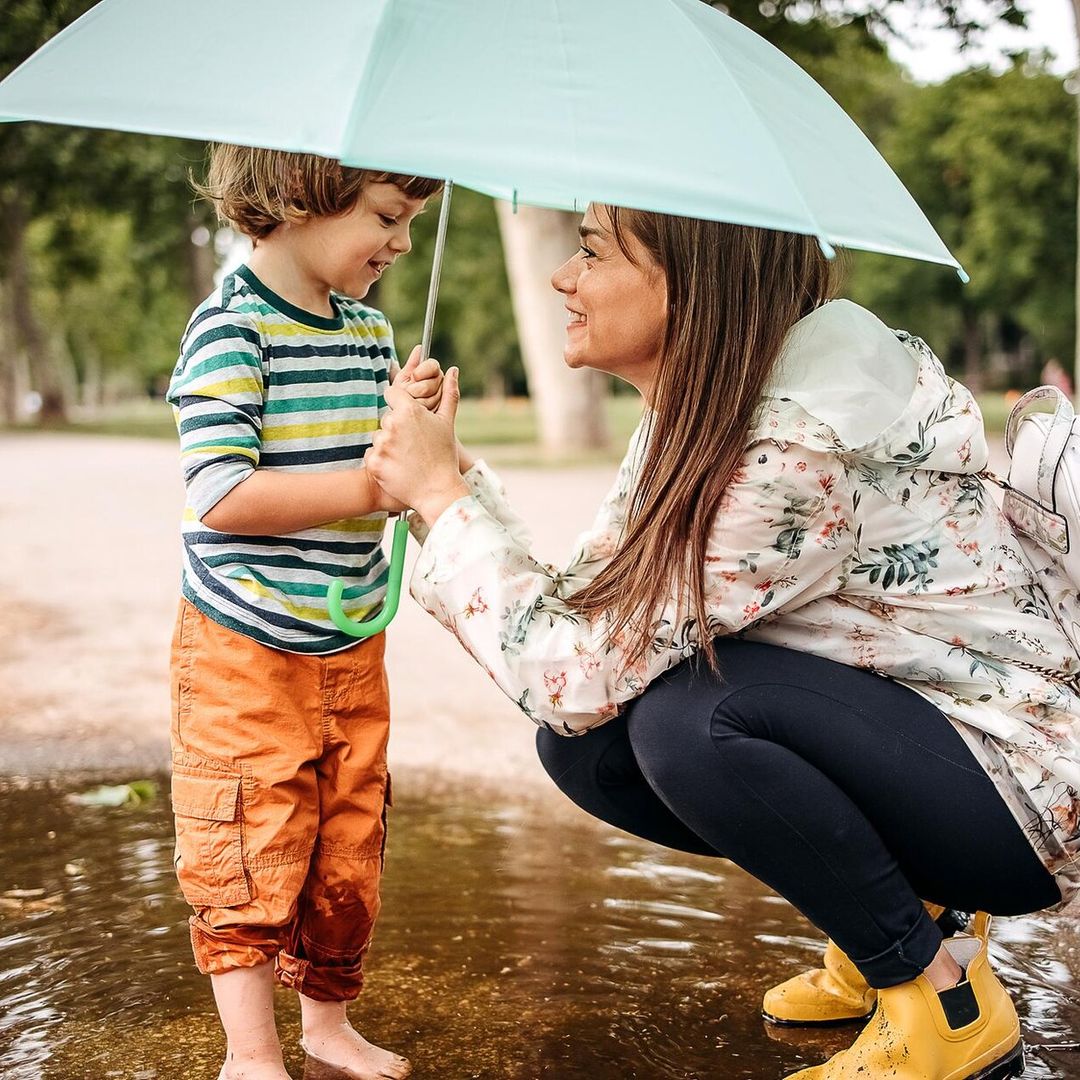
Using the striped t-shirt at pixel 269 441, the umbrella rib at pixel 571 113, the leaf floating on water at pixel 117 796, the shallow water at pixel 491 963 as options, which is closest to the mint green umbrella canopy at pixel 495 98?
the umbrella rib at pixel 571 113

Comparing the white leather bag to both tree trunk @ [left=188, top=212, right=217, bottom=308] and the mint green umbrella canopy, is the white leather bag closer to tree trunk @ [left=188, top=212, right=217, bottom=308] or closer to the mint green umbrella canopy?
the mint green umbrella canopy

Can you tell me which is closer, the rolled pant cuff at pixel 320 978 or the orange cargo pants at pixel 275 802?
the orange cargo pants at pixel 275 802

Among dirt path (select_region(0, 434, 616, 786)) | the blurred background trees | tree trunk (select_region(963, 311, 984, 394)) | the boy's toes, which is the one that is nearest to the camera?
the boy's toes

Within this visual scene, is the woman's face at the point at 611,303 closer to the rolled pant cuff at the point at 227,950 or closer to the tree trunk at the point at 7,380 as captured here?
the rolled pant cuff at the point at 227,950

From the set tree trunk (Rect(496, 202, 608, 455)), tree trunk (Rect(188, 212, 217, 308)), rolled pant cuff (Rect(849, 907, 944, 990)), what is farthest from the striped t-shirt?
tree trunk (Rect(188, 212, 217, 308))

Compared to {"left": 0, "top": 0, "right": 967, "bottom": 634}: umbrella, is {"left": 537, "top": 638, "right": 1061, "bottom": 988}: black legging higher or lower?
lower

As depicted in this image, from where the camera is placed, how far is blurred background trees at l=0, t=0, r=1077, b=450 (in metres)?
15.4

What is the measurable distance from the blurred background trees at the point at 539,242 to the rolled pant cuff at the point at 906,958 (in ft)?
16.6

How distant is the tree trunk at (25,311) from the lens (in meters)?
25.6

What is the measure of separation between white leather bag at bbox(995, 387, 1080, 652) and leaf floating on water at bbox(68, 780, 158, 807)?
2293 millimetres

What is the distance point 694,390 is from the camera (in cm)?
217

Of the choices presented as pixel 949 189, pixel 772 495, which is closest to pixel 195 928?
pixel 772 495

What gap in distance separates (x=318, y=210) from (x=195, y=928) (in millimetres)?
1099

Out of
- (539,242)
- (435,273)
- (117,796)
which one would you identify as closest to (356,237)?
(435,273)
